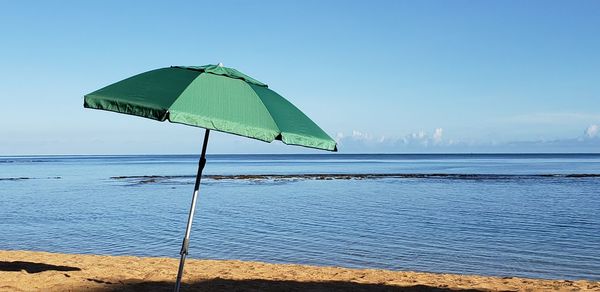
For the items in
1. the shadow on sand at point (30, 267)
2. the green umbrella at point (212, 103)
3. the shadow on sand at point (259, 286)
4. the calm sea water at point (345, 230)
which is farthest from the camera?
the calm sea water at point (345, 230)

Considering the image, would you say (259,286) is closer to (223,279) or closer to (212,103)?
(223,279)

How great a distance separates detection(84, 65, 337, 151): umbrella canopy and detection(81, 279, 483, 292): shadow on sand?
3769 millimetres

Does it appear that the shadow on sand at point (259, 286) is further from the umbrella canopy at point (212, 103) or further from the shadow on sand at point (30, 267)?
the umbrella canopy at point (212, 103)

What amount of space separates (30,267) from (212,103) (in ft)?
23.7

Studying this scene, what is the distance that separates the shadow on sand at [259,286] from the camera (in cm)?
924

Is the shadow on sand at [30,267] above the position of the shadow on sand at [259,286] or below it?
below

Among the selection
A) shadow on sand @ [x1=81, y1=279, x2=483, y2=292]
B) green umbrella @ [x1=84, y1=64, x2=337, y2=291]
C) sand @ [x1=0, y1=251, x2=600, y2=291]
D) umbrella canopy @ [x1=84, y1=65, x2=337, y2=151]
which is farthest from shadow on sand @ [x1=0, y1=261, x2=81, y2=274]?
umbrella canopy @ [x1=84, y1=65, x2=337, y2=151]

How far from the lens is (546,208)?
26984 millimetres

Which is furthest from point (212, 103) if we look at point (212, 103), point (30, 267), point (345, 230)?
point (345, 230)

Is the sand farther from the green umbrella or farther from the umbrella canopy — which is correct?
the umbrella canopy

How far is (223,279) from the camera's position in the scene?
10.1 metres

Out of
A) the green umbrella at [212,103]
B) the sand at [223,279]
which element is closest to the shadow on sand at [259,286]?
the sand at [223,279]

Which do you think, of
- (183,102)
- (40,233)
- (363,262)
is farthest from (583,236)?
(40,233)

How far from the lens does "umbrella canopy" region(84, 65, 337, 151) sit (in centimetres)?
552
